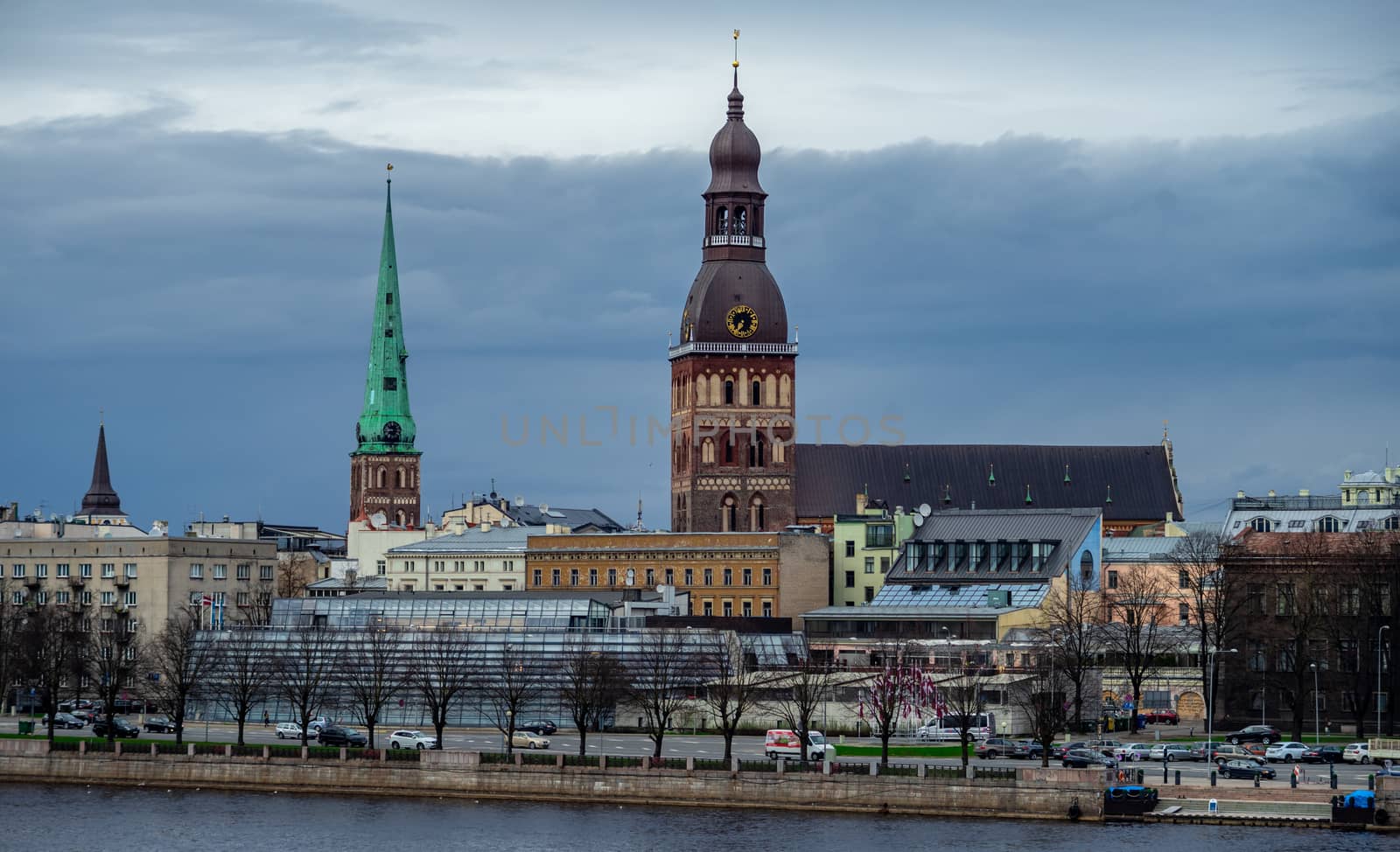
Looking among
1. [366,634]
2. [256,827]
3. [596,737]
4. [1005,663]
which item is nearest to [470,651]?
[366,634]

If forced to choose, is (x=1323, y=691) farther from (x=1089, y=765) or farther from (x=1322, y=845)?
(x=1322, y=845)

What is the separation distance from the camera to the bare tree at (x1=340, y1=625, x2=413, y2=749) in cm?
15512

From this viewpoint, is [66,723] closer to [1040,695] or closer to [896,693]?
[896,693]

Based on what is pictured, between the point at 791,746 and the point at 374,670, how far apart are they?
3013 centimetres

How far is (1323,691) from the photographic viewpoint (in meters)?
157

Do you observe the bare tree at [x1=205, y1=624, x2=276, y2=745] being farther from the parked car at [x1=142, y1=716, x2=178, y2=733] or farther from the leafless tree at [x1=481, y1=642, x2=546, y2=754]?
the leafless tree at [x1=481, y1=642, x2=546, y2=754]

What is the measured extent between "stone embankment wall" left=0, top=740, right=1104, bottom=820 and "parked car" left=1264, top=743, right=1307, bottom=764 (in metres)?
14.1

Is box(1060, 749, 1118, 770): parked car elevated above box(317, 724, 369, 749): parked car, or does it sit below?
below

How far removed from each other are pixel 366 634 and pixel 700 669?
21.5 m

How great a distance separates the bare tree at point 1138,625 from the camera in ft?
538

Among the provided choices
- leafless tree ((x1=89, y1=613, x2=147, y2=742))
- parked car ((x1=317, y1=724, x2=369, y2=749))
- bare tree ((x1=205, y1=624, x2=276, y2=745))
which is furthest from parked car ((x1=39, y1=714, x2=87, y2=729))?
parked car ((x1=317, y1=724, x2=369, y2=749))

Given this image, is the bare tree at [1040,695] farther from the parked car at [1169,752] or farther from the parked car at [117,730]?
the parked car at [117,730]

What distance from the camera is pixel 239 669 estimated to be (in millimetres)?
160250

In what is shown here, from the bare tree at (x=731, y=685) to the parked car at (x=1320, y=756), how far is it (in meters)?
25.7
